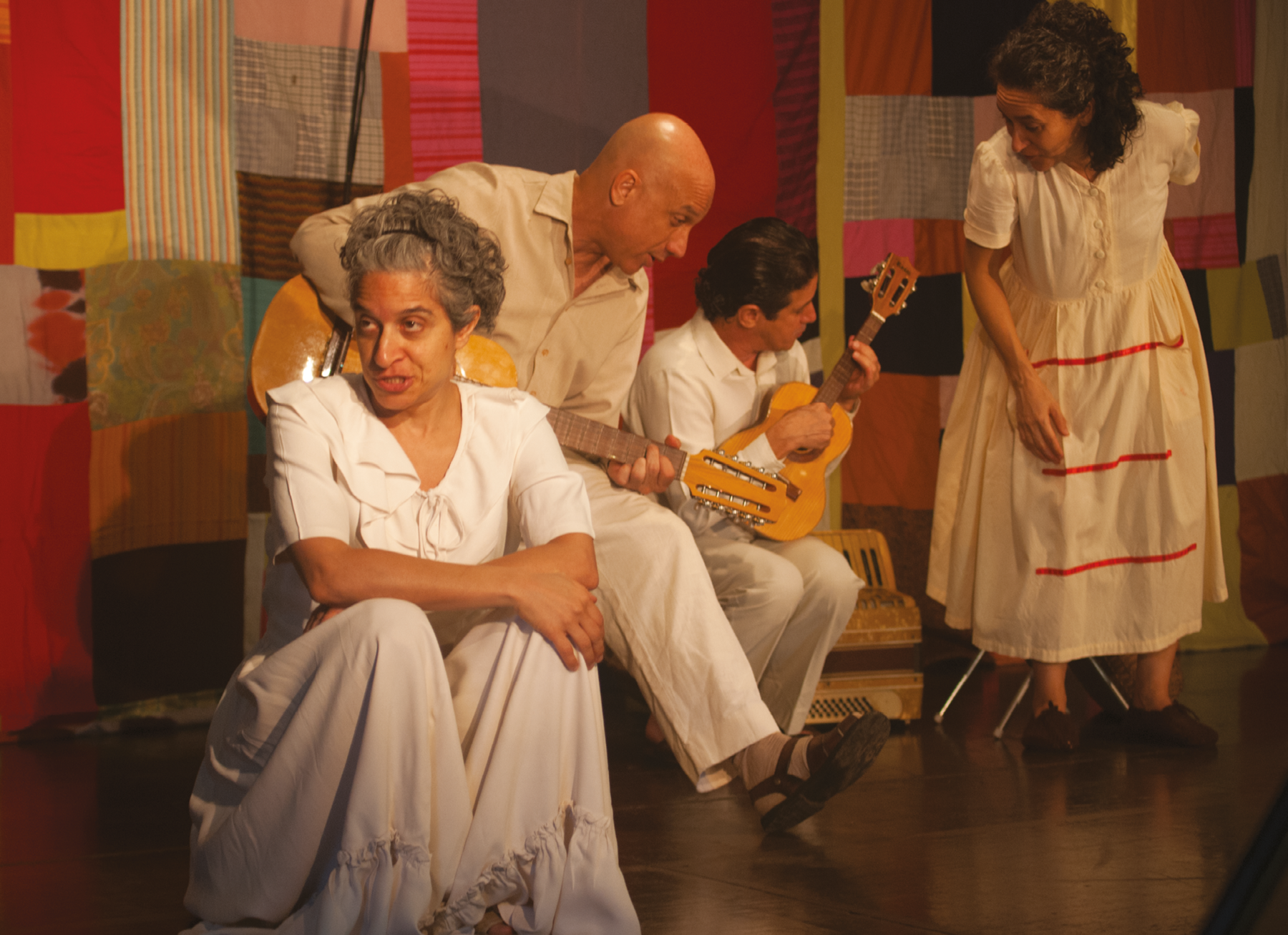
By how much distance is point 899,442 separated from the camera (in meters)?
4.27

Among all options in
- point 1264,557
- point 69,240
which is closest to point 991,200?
point 1264,557

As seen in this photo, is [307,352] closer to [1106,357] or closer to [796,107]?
[1106,357]

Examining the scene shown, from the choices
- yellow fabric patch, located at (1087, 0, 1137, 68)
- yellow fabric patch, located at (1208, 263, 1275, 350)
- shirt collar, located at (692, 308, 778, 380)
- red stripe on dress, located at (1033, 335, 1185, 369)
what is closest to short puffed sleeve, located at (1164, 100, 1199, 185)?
red stripe on dress, located at (1033, 335, 1185, 369)

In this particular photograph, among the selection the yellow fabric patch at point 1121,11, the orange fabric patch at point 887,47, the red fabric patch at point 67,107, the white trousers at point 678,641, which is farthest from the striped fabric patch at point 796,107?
the red fabric patch at point 67,107

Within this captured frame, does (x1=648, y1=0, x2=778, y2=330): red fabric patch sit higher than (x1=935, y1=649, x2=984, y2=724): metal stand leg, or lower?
higher

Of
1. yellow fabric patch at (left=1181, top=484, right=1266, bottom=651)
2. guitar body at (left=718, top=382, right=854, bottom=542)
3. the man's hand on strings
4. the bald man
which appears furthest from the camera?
yellow fabric patch at (left=1181, top=484, right=1266, bottom=651)

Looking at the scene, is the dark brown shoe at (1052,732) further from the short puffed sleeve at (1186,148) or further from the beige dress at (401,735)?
the beige dress at (401,735)

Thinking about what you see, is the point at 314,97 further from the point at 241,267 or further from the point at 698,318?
the point at 698,318

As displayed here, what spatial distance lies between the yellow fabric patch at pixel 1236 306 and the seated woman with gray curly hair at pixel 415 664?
132 inches

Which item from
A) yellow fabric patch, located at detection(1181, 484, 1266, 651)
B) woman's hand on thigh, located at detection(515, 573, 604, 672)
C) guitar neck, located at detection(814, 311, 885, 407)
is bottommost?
yellow fabric patch, located at detection(1181, 484, 1266, 651)

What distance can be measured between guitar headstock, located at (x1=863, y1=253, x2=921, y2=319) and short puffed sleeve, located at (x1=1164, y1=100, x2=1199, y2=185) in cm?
67

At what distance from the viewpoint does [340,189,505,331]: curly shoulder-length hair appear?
1797 millimetres

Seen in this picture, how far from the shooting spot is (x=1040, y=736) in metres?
2.93

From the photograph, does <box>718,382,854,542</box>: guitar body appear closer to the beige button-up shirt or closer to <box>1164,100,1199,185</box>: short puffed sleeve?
the beige button-up shirt
